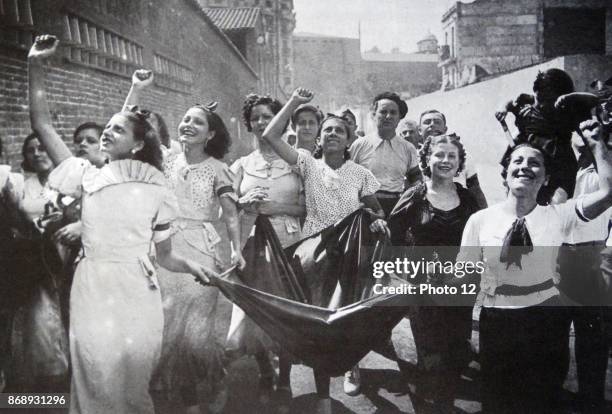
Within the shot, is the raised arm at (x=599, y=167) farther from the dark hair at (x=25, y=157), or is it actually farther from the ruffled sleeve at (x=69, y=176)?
the dark hair at (x=25, y=157)

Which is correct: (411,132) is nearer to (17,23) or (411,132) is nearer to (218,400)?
(218,400)

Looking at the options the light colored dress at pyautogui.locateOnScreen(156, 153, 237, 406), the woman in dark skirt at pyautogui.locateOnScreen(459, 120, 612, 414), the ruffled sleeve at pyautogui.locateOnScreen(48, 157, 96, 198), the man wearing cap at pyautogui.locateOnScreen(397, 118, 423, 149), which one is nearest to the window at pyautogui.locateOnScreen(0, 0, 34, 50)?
the ruffled sleeve at pyautogui.locateOnScreen(48, 157, 96, 198)

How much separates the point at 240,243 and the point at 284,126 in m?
0.77

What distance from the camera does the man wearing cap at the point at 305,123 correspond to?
3180mm

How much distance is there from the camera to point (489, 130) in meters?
4.34

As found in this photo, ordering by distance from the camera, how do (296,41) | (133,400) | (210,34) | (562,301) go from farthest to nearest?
(210,34) < (296,41) < (562,301) < (133,400)

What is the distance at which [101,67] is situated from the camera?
150 inches

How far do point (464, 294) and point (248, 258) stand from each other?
1297 mm

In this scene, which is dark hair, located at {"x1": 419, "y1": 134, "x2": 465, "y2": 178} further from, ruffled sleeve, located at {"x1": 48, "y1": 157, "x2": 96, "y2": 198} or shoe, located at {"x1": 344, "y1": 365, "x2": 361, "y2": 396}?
ruffled sleeve, located at {"x1": 48, "y1": 157, "x2": 96, "y2": 198}

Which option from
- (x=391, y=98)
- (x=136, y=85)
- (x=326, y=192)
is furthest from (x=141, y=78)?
(x=391, y=98)

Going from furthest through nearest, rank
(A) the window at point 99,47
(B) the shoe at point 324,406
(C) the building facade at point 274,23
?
(C) the building facade at point 274,23 < (A) the window at point 99,47 < (B) the shoe at point 324,406

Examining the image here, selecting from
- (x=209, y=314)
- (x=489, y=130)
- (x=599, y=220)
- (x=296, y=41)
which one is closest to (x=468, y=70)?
(x=489, y=130)

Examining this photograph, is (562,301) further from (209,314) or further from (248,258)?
(209,314)

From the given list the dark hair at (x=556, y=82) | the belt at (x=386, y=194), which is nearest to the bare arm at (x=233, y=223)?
the belt at (x=386, y=194)
